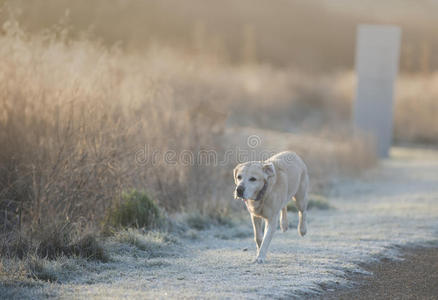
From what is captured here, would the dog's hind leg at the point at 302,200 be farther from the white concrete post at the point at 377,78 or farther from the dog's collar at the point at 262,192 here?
the white concrete post at the point at 377,78

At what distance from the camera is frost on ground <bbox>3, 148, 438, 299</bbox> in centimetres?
609

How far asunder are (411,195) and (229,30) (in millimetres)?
39992

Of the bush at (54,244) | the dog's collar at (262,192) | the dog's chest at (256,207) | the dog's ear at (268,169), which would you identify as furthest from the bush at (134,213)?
the dog's ear at (268,169)

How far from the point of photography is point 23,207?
8711mm

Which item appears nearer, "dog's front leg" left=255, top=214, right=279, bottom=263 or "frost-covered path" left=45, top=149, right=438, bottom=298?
"frost-covered path" left=45, top=149, right=438, bottom=298

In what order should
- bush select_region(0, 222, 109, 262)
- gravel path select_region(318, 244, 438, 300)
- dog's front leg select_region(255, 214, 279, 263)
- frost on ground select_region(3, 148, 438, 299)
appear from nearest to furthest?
frost on ground select_region(3, 148, 438, 299) → gravel path select_region(318, 244, 438, 300) → dog's front leg select_region(255, 214, 279, 263) → bush select_region(0, 222, 109, 262)

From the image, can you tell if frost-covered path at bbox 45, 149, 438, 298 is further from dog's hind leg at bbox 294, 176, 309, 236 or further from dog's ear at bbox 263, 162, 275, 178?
dog's ear at bbox 263, 162, 275, 178

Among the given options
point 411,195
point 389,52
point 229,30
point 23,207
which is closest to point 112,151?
point 23,207

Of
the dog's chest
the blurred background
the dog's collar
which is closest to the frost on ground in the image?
the dog's chest

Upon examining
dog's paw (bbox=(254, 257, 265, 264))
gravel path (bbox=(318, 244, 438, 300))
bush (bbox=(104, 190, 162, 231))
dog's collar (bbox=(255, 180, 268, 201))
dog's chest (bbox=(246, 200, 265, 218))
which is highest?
dog's collar (bbox=(255, 180, 268, 201))

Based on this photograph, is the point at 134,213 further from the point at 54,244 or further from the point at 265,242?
the point at 265,242

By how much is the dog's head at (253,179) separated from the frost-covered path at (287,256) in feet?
2.61

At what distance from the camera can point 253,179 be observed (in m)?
6.86

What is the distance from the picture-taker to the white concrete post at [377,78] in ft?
67.2
